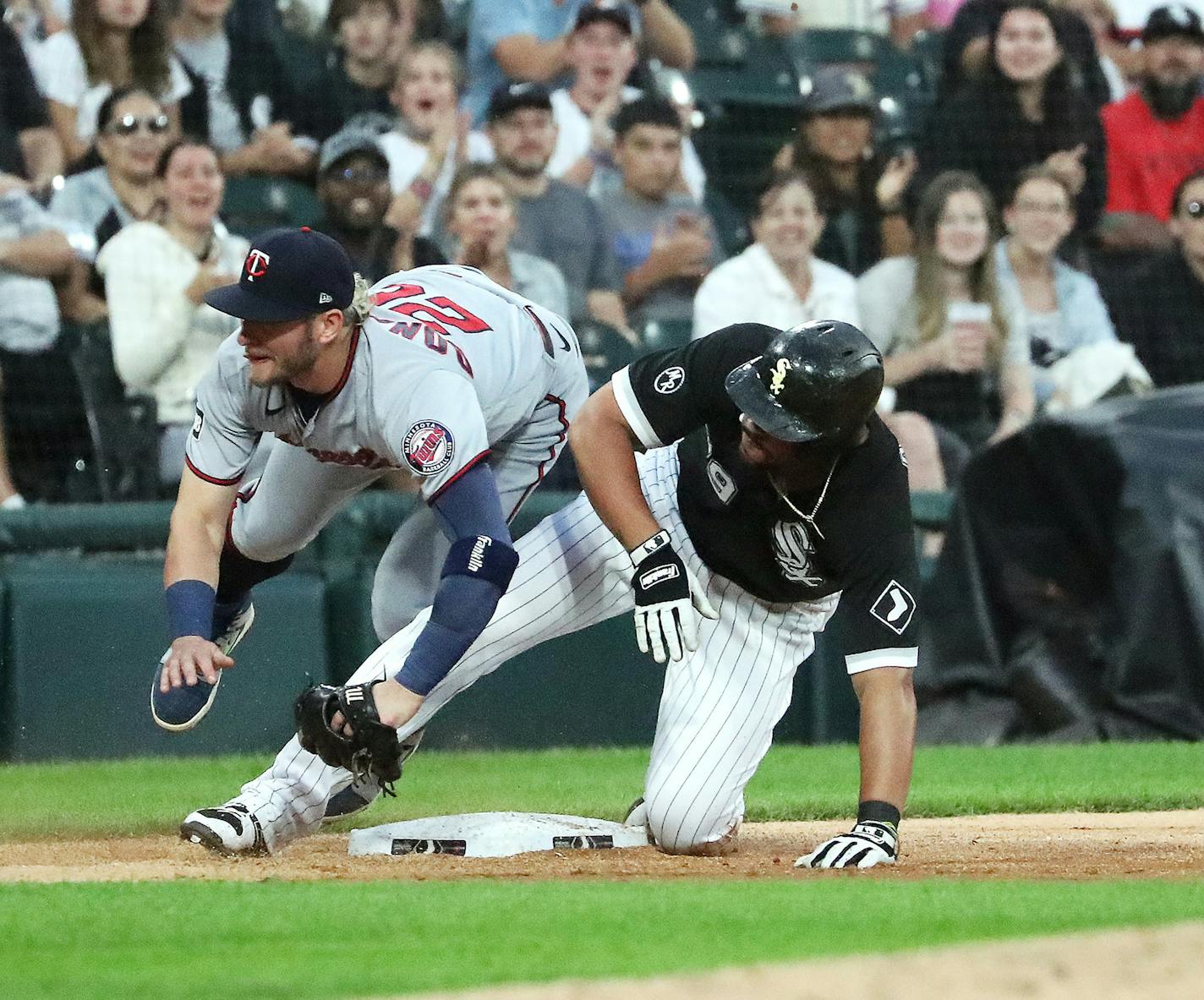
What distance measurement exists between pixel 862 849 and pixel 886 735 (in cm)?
26

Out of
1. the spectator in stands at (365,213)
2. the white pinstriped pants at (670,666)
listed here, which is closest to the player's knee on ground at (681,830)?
the white pinstriped pants at (670,666)

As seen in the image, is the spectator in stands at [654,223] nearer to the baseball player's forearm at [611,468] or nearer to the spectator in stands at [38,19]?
the spectator in stands at [38,19]

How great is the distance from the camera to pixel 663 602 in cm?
436

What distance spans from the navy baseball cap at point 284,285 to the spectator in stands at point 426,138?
4485 mm

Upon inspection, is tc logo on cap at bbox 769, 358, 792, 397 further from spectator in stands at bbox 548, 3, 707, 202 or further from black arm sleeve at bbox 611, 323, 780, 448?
spectator in stands at bbox 548, 3, 707, 202

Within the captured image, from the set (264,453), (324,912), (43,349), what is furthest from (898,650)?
(43,349)

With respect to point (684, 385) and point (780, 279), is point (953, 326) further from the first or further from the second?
point (684, 385)

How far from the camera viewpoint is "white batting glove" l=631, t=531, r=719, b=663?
435 centimetres

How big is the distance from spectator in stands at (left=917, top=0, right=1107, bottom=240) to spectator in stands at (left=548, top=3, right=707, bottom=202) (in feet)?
4.58

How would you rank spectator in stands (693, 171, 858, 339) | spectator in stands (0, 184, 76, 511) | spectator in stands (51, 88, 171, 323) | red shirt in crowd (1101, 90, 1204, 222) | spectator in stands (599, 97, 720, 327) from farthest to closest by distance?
red shirt in crowd (1101, 90, 1204, 222) < spectator in stands (599, 97, 720, 327) < spectator in stands (693, 171, 858, 339) < spectator in stands (51, 88, 171, 323) < spectator in stands (0, 184, 76, 511)

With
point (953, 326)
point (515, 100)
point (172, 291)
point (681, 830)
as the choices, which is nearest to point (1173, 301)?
point (953, 326)

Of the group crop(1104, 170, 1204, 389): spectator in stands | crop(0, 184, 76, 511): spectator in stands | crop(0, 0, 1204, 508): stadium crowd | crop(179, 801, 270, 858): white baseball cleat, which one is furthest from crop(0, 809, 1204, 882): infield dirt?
crop(1104, 170, 1204, 389): spectator in stands

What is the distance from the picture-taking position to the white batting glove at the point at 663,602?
4.35 m

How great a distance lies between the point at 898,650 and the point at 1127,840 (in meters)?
1.21
